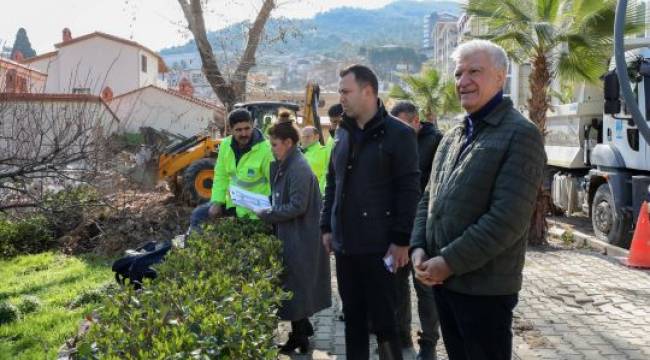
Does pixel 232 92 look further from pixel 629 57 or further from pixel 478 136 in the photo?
pixel 478 136

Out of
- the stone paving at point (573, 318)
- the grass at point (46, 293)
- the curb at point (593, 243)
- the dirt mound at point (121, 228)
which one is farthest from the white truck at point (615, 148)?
the dirt mound at point (121, 228)

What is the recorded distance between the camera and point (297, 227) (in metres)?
5.45

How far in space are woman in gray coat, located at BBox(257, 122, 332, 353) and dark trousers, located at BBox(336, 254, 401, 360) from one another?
3.42ft

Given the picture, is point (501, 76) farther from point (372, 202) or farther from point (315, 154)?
point (315, 154)

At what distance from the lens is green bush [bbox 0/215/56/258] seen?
12.1m

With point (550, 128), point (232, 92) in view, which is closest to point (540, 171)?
point (550, 128)

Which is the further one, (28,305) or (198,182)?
(198,182)

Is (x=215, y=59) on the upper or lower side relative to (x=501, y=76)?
upper

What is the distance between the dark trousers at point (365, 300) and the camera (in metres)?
4.21

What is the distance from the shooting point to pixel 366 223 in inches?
165

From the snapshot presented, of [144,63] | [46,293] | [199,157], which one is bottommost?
[46,293]

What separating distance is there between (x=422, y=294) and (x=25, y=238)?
31.3 feet

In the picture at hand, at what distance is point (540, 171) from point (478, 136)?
0.33m

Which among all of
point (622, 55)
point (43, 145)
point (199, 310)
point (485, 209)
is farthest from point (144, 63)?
point (485, 209)
